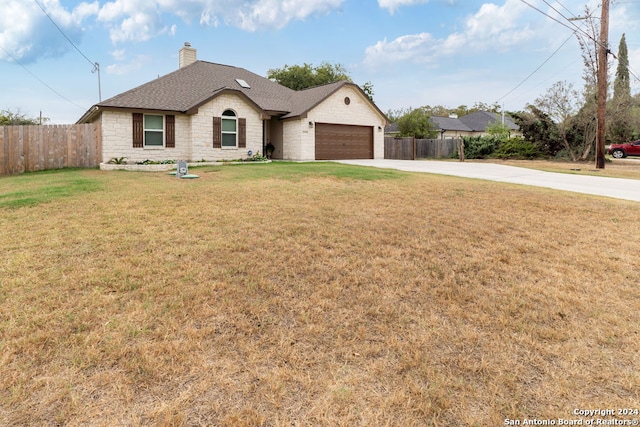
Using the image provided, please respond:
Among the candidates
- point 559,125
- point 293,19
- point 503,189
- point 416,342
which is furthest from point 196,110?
point 559,125

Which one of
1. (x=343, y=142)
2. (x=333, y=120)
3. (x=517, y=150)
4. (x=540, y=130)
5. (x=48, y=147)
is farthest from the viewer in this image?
(x=517, y=150)

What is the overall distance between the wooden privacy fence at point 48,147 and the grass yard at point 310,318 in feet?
30.7

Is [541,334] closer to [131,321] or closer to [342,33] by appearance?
[131,321]

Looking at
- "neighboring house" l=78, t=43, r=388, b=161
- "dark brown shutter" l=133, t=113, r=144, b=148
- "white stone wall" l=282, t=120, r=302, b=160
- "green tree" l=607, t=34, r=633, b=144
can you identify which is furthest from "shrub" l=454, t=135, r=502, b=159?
"dark brown shutter" l=133, t=113, r=144, b=148

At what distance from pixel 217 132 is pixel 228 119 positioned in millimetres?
833

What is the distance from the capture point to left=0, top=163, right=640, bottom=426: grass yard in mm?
2316

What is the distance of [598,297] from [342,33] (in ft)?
54.9

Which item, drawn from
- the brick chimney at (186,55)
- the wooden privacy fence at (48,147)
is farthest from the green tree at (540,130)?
the wooden privacy fence at (48,147)

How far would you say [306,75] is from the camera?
118 ft

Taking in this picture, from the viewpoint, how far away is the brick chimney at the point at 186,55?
21.4 metres

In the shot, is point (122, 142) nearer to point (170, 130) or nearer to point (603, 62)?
point (170, 130)

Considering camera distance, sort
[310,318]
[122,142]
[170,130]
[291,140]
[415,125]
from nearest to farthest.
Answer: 1. [310,318]
2. [122,142]
3. [170,130]
4. [291,140]
5. [415,125]

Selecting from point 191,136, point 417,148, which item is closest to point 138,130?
point 191,136

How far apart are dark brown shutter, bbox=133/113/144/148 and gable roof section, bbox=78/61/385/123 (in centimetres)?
46
